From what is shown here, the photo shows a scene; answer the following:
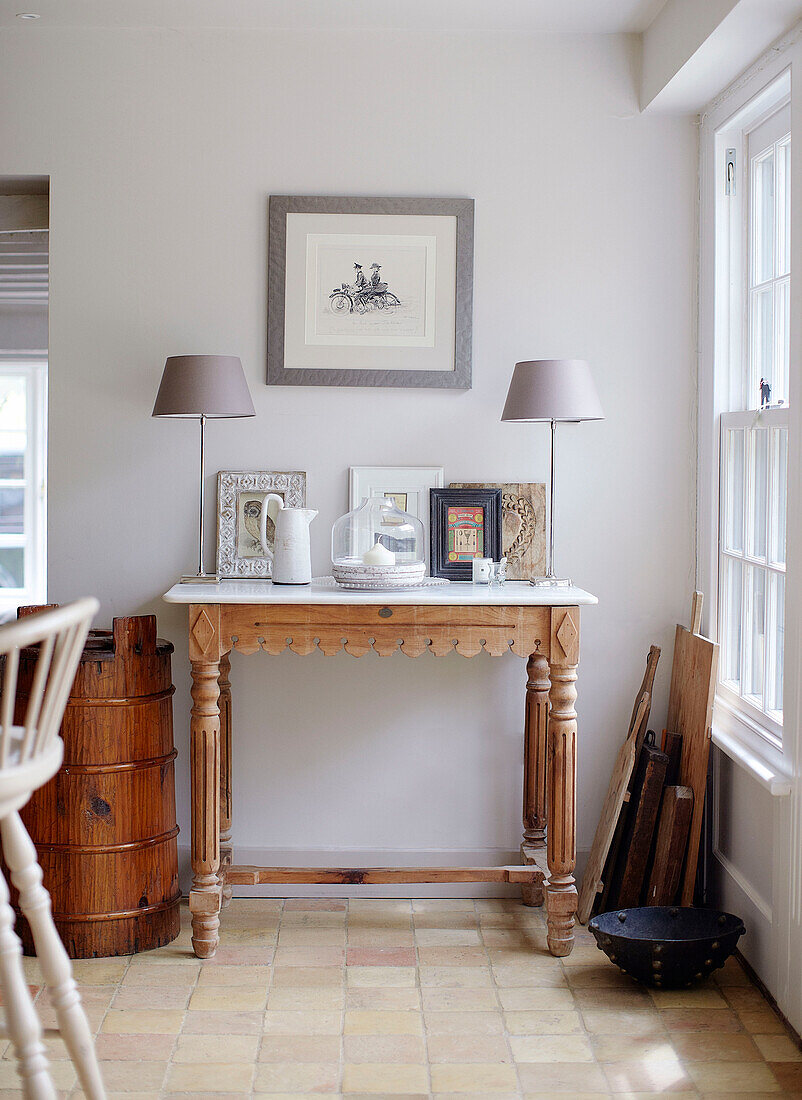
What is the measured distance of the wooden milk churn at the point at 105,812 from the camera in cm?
277

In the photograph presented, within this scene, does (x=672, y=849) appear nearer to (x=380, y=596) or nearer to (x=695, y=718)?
(x=695, y=718)

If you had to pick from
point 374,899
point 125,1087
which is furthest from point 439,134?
point 125,1087

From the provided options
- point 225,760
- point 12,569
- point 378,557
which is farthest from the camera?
point 12,569

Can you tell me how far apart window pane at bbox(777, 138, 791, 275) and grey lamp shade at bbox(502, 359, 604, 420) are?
601 mm

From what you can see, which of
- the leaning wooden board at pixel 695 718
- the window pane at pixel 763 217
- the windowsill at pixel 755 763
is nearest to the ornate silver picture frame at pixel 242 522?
the leaning wooden board at pixel 695 718

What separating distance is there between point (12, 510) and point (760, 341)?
4317 mm

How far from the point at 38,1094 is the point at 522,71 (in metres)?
3.04

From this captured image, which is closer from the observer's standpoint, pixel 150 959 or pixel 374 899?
pixel 150 959

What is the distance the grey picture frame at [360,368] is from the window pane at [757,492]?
896mm

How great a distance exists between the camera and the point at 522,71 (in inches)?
127

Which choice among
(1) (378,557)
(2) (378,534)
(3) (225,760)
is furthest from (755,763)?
(3) (225,760)

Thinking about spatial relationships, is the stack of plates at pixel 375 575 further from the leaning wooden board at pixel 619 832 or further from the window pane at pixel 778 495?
the window pane at pixel 778 495

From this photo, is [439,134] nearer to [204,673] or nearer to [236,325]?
[236,325]

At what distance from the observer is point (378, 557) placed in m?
2.88
